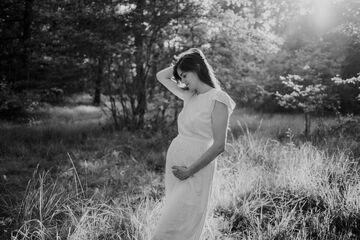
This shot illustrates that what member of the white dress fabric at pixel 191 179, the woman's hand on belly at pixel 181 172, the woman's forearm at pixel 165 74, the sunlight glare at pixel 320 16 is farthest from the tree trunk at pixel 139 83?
the sunlight glare at pixel 320 16

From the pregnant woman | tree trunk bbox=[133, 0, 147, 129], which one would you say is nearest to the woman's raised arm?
the pregnant woman

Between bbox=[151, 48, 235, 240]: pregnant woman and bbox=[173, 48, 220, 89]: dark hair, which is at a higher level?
bbox=[173, 48, 220, 89]: dark hair

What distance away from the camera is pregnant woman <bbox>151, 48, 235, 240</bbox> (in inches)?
104

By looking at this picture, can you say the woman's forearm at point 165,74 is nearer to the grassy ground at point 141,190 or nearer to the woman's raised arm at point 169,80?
the woman's raised arm at point 169,80

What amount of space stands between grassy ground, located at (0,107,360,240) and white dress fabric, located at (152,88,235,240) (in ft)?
3.15

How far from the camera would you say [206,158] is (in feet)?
8.63

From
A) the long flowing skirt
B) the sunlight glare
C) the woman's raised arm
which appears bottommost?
the long flowing skirt

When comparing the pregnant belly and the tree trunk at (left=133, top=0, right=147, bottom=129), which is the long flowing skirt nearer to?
the pregnant belly

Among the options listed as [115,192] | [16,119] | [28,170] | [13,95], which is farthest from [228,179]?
[16,119]

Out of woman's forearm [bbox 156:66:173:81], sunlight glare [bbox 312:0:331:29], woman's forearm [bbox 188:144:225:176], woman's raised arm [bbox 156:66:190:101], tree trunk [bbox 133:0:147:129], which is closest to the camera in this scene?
woman's forearm [bbox 188:144:225:176]

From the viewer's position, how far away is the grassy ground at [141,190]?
3.87 metres

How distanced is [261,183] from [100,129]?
6126mm

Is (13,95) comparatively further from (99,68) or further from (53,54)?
(99,68)

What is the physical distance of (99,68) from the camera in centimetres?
1022
